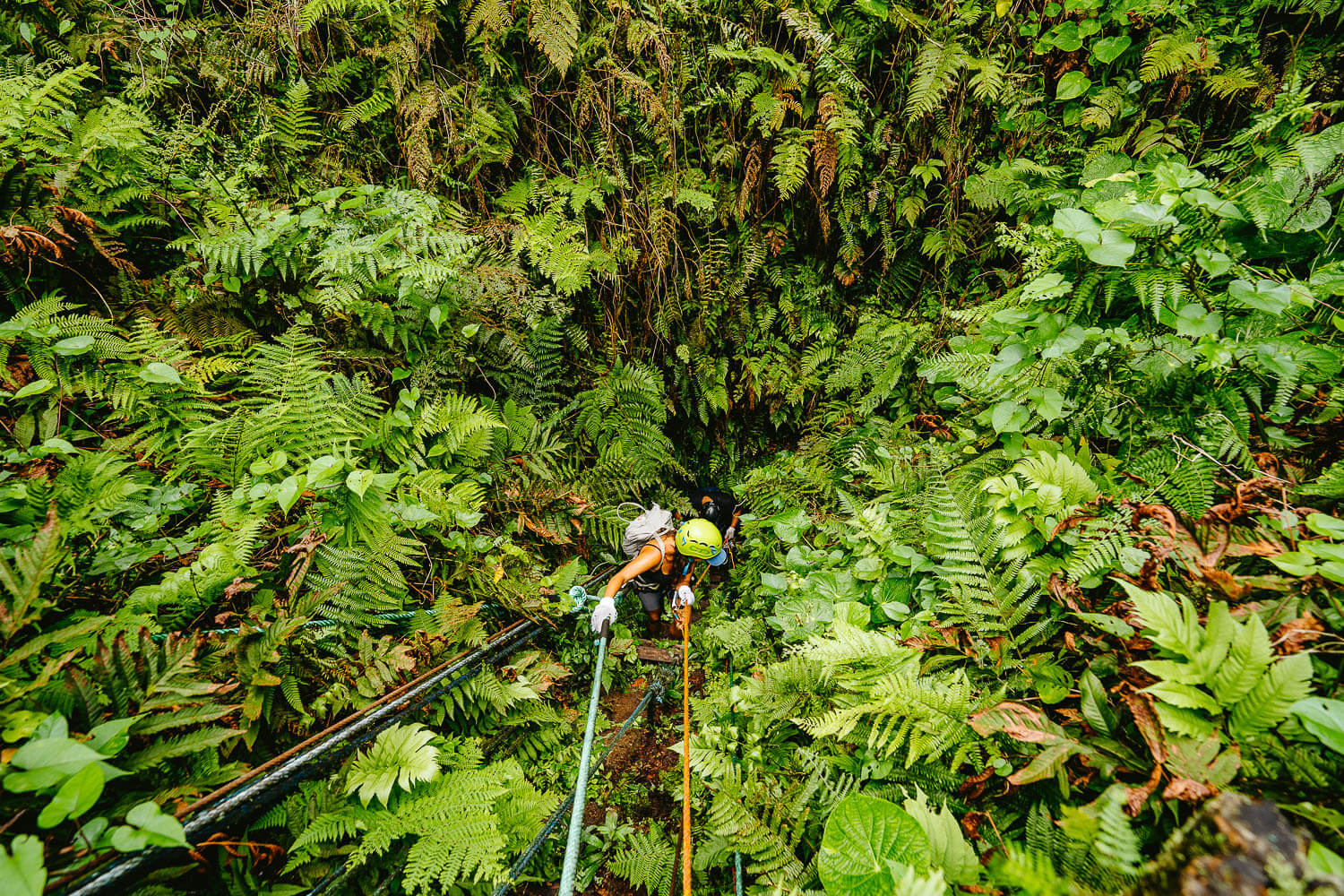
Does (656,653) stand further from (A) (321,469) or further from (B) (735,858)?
(A) (321,469)

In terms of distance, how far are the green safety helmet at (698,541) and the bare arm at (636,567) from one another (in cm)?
21

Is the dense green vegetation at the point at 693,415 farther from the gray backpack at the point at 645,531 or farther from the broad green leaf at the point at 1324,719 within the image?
the gray backpack at the point at 645,531

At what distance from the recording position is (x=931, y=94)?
3631 mm

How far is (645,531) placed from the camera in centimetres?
402

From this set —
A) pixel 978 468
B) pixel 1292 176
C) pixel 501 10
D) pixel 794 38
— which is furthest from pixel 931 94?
pixel 501 10

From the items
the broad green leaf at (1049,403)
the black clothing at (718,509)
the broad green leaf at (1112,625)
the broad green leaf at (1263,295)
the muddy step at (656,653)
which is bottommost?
the muddy step at (656,653)

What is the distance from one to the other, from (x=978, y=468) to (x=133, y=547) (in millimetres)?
4312

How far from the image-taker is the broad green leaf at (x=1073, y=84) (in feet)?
11.8

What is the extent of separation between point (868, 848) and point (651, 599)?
3048 millimetres

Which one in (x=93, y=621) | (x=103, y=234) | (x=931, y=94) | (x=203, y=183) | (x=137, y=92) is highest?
(x=931, y=94)

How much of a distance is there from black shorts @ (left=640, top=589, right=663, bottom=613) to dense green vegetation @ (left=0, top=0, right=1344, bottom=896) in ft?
0.97

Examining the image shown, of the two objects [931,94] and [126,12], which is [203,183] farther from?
[931,94]

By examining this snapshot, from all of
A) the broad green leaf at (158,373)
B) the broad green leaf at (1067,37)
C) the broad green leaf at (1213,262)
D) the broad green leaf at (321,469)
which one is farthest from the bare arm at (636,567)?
the broad green leaf at (1067,37)

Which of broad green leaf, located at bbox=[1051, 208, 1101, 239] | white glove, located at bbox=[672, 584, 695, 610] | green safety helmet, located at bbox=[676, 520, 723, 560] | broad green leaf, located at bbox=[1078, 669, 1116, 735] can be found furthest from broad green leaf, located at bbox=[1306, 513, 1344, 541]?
white glove, located at bbox=[672, 584, 695, 610]
